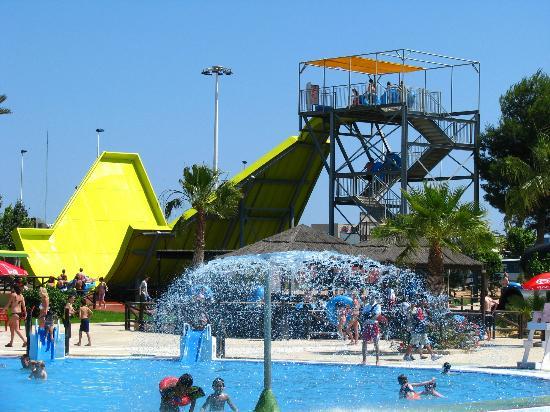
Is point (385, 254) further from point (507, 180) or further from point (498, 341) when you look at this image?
point (507, 180)

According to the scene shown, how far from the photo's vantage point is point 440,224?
27.0 meters

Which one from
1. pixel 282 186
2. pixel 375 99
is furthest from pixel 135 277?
pixel 375 99

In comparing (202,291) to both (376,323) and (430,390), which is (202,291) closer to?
(376,323)

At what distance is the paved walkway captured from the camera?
77.2 ft

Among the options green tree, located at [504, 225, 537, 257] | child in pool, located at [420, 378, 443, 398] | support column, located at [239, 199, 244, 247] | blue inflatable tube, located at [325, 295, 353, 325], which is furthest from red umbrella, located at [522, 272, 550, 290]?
green tree, located at [504, 225, 537, 257]

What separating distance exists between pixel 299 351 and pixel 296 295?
16.8 ft

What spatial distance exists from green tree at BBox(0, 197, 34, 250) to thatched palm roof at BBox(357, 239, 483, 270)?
154 ft

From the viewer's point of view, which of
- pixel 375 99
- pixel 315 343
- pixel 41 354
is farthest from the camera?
pixel 375 99

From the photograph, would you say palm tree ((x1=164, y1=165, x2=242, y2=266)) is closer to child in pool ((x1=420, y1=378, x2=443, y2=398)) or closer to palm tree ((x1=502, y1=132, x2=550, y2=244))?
palm tree ((x1=502, y1=132, x2=550, y2=244))

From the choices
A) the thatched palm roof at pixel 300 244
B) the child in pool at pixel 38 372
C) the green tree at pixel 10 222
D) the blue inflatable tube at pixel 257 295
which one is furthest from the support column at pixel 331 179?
the green tree at pixel 10 222

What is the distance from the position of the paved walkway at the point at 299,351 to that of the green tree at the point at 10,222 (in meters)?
47.7

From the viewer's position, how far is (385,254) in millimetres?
31297

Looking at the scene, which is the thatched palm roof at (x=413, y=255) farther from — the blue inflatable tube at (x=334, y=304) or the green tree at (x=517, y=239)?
the green tree at (x=517, y=239)

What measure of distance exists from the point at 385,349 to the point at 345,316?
86.7 inches
